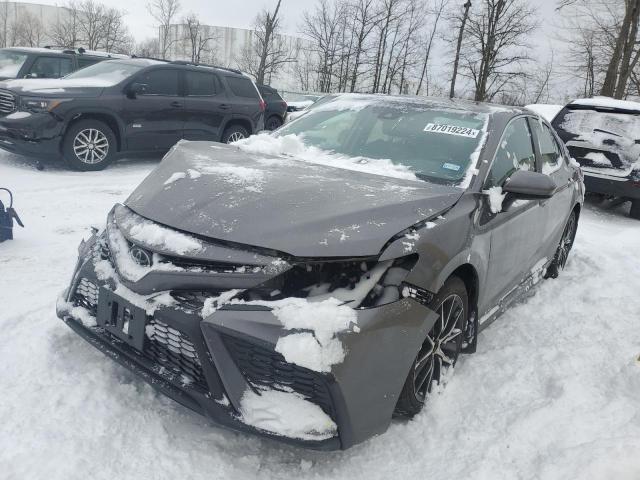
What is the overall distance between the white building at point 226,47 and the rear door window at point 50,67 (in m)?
38.5

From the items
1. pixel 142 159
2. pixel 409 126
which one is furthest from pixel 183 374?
pixel 142 159

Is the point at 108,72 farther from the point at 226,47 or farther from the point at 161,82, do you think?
the point at 226,47

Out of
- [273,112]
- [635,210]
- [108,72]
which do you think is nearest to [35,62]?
[108,72]

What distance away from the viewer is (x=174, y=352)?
79.7 inches

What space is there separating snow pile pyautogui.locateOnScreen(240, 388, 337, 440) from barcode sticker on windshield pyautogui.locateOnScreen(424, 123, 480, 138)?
6.38 feet

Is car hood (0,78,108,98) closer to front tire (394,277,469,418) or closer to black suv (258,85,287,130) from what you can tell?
black suv (258,85,287,130)

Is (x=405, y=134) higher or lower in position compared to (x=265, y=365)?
higher

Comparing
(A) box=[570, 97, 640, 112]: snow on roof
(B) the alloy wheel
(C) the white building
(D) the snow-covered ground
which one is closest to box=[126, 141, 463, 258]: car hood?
(D) the snow-covered ground

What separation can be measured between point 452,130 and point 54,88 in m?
5.97

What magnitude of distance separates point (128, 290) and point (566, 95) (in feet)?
153

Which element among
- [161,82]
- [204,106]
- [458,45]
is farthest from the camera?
[458,45]

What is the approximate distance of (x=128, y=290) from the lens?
83.7 inches

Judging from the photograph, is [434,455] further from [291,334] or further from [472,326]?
[291,334]

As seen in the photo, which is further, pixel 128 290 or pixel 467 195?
pixel 467 195
